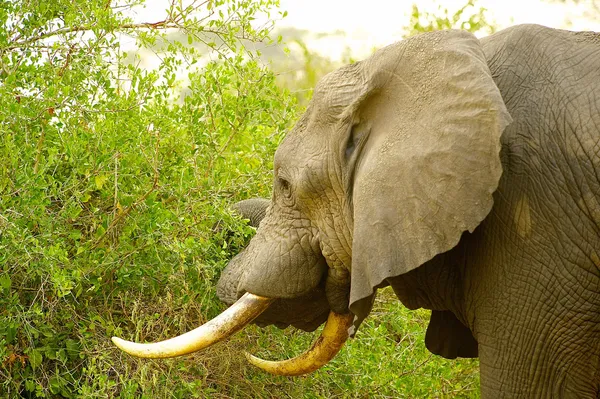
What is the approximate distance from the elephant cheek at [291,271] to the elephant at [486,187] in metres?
0.14

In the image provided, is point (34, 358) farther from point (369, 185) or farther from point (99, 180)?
point (369, 185)

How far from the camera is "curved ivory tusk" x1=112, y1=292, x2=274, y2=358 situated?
3533 millimetres

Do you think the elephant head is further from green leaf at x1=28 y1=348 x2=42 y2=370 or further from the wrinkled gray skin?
green leaf at x1=28 y1=348 x2=42 y2=370

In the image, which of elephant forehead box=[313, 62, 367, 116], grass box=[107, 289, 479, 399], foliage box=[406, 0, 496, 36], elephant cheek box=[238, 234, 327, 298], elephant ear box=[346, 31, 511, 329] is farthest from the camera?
foliage box=[406, 0, 496, 36]

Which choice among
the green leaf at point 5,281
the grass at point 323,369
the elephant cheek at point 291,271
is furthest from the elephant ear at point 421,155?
the green leaf at point 5,281

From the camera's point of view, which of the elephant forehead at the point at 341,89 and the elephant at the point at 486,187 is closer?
the elephant at the point at 486,187

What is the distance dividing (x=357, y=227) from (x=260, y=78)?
120 cm

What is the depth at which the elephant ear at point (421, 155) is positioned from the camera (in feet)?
9.50

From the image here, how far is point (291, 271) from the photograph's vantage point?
138 inches

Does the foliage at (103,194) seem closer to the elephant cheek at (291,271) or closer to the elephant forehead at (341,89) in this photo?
the elephant cheek at (291,271)

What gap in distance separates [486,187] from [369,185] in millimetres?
394

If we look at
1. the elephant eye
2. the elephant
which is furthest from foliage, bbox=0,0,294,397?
the elephant

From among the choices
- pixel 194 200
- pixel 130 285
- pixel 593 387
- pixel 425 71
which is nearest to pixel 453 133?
pixel 425 71

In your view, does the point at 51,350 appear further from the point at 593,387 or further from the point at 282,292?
the point at 593,387
